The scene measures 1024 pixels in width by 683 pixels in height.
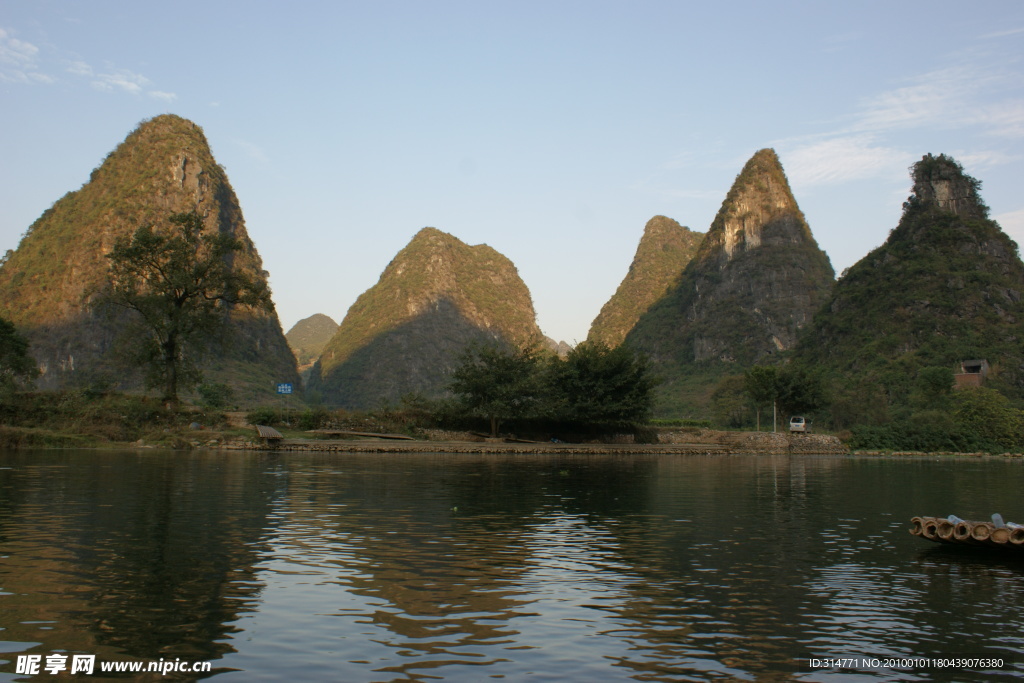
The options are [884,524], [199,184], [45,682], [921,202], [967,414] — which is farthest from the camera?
[199,184]

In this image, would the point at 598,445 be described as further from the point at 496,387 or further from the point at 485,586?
the point at 485,586

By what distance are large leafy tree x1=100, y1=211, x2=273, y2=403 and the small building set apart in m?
75.7

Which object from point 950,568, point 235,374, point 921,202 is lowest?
point 950,568

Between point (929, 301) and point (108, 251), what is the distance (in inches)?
5403

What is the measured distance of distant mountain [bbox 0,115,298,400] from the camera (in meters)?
141

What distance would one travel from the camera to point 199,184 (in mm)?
168875

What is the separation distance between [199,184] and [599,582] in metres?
175

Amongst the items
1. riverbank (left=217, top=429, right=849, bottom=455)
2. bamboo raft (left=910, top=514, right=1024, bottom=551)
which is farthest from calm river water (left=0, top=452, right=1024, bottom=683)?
riverbank (left=217, top=429, right=849, bottom=455)

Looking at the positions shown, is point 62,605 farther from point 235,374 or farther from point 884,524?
point 235,374

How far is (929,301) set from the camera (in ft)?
389

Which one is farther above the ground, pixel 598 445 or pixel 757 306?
pixel 757 306

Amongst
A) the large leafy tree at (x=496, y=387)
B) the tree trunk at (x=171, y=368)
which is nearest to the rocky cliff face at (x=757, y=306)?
the large leafy tree at (x=496, y=387)

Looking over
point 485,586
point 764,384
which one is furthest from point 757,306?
point 485,586

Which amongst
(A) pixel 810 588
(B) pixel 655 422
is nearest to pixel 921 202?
(B) pixel 655 422
